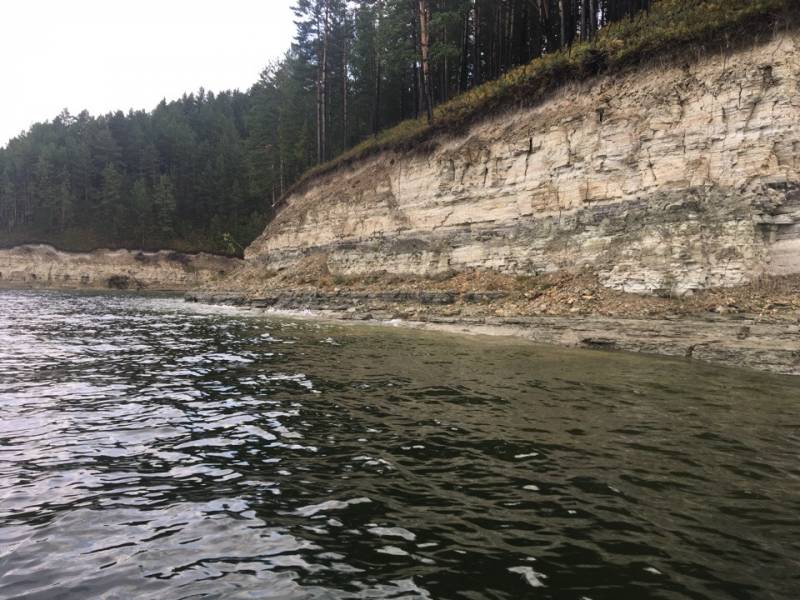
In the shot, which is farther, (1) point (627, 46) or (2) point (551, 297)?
(1) point (627, 46)

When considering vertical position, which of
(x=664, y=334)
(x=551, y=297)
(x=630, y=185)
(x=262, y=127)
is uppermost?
(x=262, y=127)

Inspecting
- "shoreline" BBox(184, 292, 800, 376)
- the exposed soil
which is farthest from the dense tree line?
"shoreline" BBox(184, 292, 800, 376)

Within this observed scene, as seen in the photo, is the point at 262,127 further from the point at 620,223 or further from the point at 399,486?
the point at 399,486

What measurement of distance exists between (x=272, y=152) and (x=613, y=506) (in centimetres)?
6925

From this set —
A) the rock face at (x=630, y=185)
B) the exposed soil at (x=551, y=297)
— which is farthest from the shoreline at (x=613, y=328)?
the rock face at (x=630, y=185)

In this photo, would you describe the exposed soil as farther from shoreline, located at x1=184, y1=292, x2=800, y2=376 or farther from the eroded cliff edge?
shoreline, located at x1=184, y1=292, x2=800, y2=376

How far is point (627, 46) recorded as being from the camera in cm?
2277

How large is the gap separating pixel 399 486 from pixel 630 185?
65.0ft

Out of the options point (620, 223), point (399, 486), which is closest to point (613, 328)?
point (620, 223)

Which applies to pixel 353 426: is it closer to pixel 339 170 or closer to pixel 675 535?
pixel 675 535

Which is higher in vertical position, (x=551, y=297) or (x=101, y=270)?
(x=101, y=270)

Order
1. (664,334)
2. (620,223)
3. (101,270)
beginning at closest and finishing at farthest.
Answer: (664,334) → (620,223) → (101,270)

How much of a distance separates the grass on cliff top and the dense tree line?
3.60 m

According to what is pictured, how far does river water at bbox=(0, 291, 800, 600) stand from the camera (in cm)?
372
